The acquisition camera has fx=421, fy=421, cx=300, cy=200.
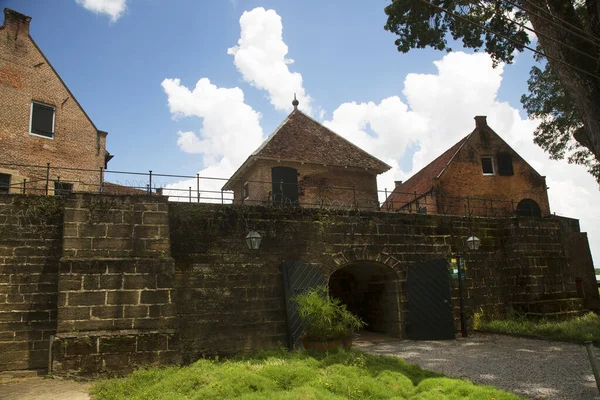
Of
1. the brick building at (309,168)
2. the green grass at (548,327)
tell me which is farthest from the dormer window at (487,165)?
the green grass at (548,327)

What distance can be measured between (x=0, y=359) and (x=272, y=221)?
6847 millimetres

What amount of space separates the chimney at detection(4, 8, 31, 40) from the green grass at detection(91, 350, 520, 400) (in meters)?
15.8

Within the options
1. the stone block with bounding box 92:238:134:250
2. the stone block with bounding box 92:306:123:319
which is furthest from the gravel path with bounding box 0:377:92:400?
the stone block with bounding box 92:238:134:250

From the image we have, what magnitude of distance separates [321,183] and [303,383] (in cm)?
1250

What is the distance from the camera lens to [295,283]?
11.0 m

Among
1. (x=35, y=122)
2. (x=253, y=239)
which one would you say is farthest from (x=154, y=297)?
(x=35, y=122)

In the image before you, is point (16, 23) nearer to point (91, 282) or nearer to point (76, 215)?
point (76, 215)

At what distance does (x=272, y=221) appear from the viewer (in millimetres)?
11477

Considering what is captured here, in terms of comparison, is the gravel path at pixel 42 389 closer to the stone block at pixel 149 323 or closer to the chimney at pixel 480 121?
the stone block at pixel 149 323

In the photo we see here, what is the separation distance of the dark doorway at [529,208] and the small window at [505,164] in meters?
1.76

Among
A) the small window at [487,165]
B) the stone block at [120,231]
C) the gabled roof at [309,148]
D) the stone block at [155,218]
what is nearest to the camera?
the stone block at [120,231]

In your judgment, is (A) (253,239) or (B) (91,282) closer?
(B) (91,282)

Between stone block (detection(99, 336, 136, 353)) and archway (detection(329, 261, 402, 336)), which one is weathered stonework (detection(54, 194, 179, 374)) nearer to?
stone block (detection(99, 336, 136, 353))

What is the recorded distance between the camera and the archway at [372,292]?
42.4 ft
